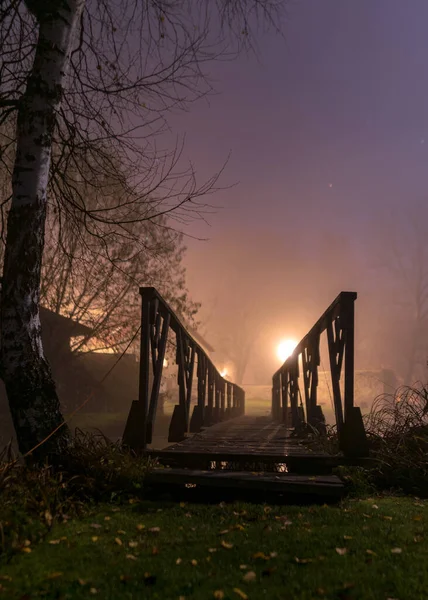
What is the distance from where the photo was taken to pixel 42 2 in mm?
5148

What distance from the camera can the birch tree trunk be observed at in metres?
4.48

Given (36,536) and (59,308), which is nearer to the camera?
(36,536)

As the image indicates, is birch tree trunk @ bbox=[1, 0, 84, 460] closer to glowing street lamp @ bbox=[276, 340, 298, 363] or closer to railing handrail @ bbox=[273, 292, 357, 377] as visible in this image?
railing handrail @ bbox=[273, 292, 357, 377]

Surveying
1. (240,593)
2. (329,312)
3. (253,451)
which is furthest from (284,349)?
(240,593)

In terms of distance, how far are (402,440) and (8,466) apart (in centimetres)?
438

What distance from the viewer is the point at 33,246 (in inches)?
187

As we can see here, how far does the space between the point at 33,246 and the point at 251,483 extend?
313 centimetres

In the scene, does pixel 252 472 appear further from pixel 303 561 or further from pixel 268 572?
pixel 268 572

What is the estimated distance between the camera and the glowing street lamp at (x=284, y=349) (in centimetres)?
5300

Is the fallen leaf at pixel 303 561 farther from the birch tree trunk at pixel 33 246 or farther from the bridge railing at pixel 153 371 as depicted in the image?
the bridge railing at pixel 153 371

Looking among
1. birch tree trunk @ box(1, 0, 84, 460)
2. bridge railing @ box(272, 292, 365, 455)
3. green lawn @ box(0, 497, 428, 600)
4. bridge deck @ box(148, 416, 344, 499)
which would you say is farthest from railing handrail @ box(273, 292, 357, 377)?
birch tree trunk @ box(1, 0, 84, 460)

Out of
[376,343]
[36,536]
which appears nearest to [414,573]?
[36,536]

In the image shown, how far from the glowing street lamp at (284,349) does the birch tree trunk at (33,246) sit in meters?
48.6

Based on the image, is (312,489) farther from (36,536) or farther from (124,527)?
(36,536)
